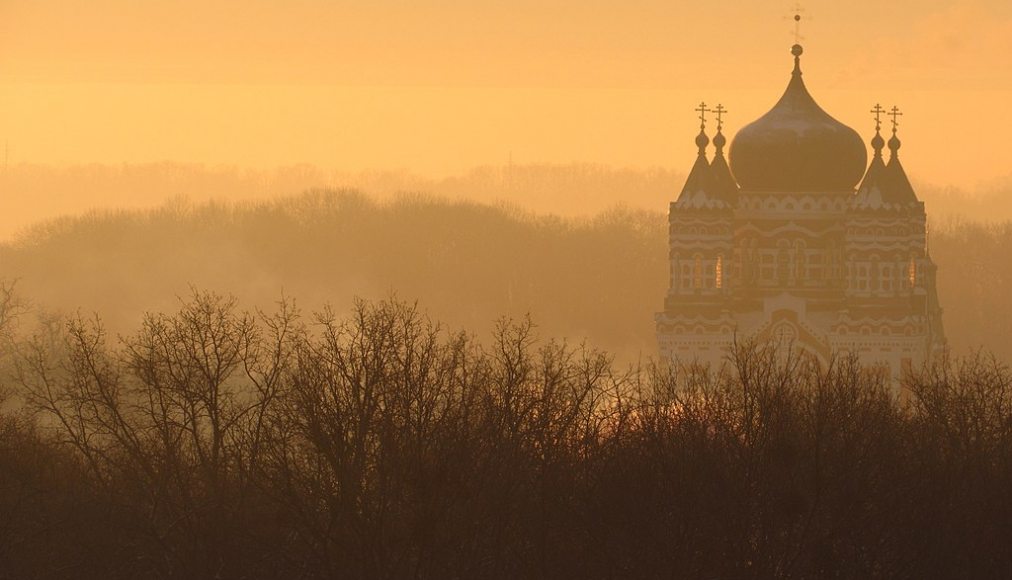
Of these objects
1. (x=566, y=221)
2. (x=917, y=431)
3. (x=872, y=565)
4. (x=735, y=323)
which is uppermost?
(x=566, y=221)

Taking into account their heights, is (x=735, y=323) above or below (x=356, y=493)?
above

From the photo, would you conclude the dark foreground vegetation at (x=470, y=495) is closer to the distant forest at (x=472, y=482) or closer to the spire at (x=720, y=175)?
the distant forest at (x=472, y=482)

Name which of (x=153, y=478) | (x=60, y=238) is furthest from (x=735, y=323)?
A: (x=60, y=238)

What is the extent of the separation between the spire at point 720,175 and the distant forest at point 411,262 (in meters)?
26.7

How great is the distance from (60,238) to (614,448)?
61200 mm

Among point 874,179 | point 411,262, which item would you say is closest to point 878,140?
point 874,179

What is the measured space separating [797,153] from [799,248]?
1963 mm

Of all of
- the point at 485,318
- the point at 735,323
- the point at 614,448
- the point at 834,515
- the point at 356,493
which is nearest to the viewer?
the point at 356,493

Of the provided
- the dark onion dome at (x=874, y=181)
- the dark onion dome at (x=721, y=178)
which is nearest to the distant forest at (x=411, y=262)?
the dark onion dome at (x=721, y=178)

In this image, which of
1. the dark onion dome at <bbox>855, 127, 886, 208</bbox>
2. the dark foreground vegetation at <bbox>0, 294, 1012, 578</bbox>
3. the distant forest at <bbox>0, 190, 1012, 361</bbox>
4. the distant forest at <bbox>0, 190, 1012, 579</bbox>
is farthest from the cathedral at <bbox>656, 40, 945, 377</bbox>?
the distant forest at <bbox>0, 190, 1012, 361</bbox>

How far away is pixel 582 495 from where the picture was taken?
31.2 m

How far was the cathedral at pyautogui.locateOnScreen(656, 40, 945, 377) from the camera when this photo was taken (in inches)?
2115

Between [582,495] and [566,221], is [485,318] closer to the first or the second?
[566,221]

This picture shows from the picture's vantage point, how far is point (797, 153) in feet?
181
